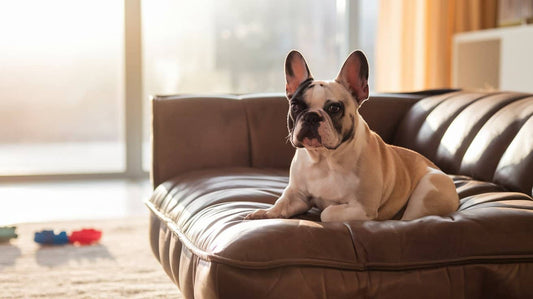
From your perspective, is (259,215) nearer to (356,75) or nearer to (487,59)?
(356,75)

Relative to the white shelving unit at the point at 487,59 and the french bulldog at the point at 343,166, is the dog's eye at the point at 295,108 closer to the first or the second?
the french bulldog at the point at 343,166

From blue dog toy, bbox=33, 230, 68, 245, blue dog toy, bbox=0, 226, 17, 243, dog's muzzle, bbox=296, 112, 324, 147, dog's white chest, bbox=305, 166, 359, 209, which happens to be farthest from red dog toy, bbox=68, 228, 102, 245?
dog's muzzle, bbox=296, 112, 324, 147

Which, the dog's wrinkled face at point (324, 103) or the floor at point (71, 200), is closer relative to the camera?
A: the dog's wrinkled face at point (324, 103)

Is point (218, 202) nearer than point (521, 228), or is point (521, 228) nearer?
point (521, 228)

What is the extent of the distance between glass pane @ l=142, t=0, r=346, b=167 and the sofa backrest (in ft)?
9.17

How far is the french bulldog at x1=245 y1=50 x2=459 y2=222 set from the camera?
2102 millimetres

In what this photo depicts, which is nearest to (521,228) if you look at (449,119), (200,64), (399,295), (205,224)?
(399,295)

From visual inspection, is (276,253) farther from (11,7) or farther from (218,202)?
(11,7)

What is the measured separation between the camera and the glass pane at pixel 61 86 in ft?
18.0

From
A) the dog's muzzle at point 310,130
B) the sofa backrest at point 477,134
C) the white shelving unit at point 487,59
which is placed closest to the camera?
the dog's muzzle at point 310,130

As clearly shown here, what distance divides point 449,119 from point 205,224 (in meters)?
1.21

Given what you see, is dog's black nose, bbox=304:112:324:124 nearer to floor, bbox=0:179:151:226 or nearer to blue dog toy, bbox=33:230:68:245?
blue dog toy, bbox=33:230:68:245

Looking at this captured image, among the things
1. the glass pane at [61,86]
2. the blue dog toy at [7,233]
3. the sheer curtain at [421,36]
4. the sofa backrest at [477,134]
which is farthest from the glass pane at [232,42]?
the sofa backrest at [477,134]

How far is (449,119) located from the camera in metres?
2.87
